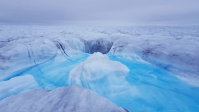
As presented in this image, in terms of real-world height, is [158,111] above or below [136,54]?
below

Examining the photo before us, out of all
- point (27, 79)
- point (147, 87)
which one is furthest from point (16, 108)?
point (147, 87)

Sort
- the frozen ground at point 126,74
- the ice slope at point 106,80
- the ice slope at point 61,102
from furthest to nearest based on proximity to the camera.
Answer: the ice slope at point 106,80
the frozen ground at point 126,74
the ice slope at point 61,102

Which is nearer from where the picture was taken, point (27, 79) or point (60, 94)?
point (60, 94)

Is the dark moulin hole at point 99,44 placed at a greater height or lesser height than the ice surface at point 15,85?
greater

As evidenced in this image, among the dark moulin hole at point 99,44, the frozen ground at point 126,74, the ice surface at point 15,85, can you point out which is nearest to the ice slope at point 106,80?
the frozen ground at point 126,74

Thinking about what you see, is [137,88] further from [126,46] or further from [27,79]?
[27,79]

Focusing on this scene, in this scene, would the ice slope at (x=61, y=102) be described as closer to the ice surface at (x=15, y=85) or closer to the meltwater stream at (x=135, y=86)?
the meltwater stream at (x=135, y=86)

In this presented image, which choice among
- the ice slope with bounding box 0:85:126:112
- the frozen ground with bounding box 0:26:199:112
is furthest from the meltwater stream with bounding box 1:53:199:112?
the ice slope with bounding box 0:85:126:112
